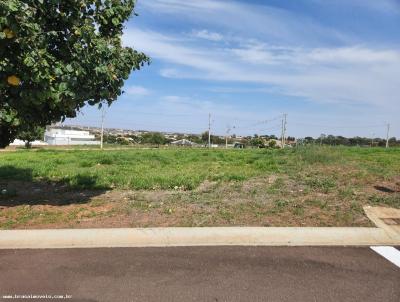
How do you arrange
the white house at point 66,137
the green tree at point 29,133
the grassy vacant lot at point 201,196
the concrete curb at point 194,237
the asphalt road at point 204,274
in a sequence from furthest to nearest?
the white house at point 66,137
the green tree at point 29,133
the grassy vacant lot at point 201,196
the concrete curb at point 194,237
the asphalt road at point 204,274

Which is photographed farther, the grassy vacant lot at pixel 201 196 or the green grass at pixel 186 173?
the green grass at pixel 186 173

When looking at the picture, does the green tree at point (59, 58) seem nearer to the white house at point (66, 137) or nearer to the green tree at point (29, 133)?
the green tree at point (29, 133)

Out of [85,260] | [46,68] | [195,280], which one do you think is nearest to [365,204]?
[195,280]

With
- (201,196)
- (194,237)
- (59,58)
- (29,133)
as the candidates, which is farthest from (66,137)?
(194,237)

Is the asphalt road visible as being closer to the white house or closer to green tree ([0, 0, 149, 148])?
green tree ([0, 0, 149, 148])

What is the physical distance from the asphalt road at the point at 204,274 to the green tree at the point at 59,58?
7.84ft

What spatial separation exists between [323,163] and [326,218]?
607 cm

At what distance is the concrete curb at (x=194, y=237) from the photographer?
6.91m

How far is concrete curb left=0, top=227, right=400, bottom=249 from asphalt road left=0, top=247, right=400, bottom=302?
0.94 feet

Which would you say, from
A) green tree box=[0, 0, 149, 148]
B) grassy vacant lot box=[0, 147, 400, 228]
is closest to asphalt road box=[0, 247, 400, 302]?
grassy vacant lot box=[0, 147, 400, 228]

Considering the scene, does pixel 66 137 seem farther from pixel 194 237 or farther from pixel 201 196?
pixel 194 237

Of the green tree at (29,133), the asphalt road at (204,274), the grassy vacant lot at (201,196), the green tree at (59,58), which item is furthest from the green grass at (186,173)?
the asphalt road at (204,274)

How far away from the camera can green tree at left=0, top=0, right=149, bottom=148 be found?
6941 mm

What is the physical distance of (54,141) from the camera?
105812mm
